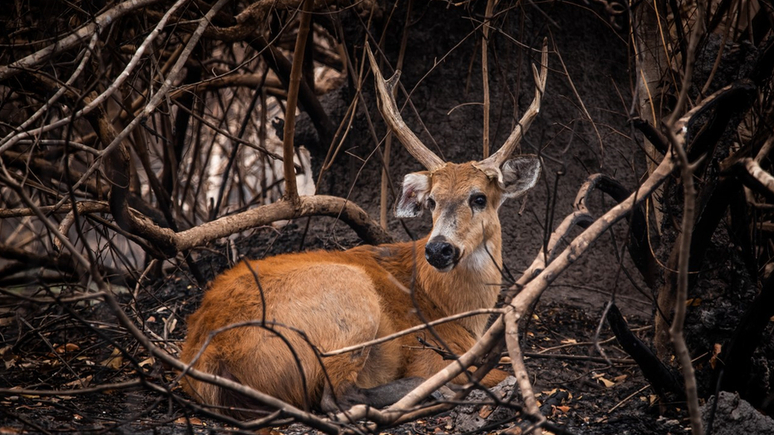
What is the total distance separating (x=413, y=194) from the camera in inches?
203

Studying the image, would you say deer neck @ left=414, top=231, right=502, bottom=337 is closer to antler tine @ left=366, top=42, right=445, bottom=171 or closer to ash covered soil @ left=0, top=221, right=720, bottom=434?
ash covered soil @ left=0, top=221, right=720, bottom=434

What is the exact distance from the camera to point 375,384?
4562 millimetres

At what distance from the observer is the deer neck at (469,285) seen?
194 inches

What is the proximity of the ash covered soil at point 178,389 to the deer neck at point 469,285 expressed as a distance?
0.40 m

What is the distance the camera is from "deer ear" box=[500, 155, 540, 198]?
477 cm

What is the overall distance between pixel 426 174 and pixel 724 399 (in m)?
2.38

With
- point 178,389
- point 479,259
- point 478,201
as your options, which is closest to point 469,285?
point 479,259

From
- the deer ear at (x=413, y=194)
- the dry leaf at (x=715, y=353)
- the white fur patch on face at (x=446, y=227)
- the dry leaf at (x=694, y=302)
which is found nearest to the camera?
the dry leaf at (x=715, y=353)

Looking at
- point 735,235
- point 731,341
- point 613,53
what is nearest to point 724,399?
point 731,341

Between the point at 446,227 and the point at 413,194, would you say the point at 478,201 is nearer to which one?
the point at 446,227

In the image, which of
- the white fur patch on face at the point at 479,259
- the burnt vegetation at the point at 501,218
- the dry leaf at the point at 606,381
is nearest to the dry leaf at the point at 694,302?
the burnt vegetation at the point at 501,218

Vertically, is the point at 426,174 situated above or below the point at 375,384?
above

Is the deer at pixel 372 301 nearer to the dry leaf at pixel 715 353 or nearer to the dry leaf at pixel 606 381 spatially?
the dry leaf at pixel 606 381

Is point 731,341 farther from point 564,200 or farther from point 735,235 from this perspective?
point 564,200
